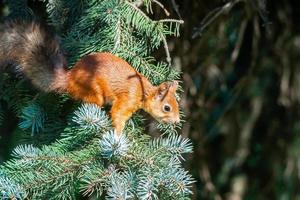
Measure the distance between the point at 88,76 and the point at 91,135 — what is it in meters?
0.15

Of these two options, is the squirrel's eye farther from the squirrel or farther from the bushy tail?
the bushy tail

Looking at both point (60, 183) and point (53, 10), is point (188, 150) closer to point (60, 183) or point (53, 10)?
point (60, 183)

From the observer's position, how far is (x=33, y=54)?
1.59m

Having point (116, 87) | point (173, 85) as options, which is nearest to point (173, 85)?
point (173, 85)

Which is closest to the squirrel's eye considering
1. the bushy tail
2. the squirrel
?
the squirrel

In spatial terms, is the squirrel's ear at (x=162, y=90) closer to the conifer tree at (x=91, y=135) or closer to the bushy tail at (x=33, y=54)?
the conifer tree at (x=91, y=135)

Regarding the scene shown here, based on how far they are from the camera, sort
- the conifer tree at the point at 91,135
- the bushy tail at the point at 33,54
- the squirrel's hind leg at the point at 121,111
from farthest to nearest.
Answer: the bushy tail at the point at 33,54
the squirrel's hind leg at the point at 121,111
the conifer tree at the point at 91,135

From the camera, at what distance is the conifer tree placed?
1.34 meters

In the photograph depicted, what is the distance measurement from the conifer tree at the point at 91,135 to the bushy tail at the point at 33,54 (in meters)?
0.06

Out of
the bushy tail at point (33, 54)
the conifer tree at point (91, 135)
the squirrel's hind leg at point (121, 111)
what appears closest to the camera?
the conifer tree at point (91, 135)

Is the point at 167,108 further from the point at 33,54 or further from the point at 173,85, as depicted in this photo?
the point at 33,54

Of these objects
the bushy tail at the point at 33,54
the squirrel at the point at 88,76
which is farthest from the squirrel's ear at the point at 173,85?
the bushy tail at the point at 33,54

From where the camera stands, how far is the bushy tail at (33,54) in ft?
5.16

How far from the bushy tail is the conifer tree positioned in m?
0.06
